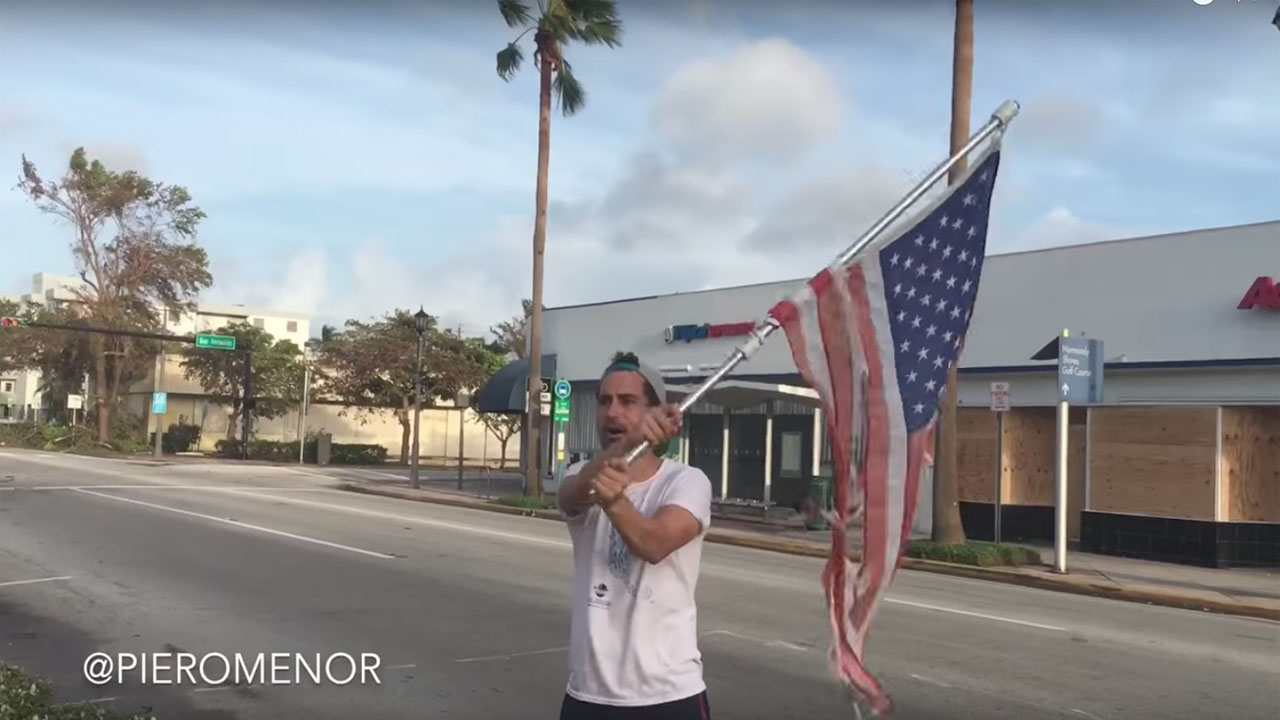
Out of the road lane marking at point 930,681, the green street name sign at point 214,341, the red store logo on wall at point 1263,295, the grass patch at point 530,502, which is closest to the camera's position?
the road lane marking at point 930,681

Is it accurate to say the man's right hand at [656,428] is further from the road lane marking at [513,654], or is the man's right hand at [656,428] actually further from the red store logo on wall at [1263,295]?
the red store logo on wall at [1263,295]

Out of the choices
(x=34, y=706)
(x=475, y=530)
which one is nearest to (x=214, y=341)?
(x=475, y=530)

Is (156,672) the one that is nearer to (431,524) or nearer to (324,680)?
(324,680)

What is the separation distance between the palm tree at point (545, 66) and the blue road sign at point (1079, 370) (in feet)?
43.8

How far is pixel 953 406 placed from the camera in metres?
17.0

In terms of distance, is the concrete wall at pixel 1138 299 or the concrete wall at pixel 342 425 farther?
the concrete wall at pixel 342 425

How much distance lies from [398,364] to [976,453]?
115 ft

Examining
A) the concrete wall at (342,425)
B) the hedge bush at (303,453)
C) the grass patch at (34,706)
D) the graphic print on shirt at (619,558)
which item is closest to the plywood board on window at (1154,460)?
the grass patch at (34,706)

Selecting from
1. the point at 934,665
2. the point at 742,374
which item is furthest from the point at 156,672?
the point at 742,374

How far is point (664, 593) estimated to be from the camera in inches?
127

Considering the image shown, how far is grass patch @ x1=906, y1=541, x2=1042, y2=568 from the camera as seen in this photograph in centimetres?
1622

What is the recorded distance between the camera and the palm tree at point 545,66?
25.6 metres

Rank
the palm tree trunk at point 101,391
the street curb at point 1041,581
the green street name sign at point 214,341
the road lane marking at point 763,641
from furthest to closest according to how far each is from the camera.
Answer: the palm tree trunk at point 101,391 < the green street name sign at point 214,341 < the street curb at point 1041,581 < the road lane marking at point 763,641

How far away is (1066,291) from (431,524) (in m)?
11.9
